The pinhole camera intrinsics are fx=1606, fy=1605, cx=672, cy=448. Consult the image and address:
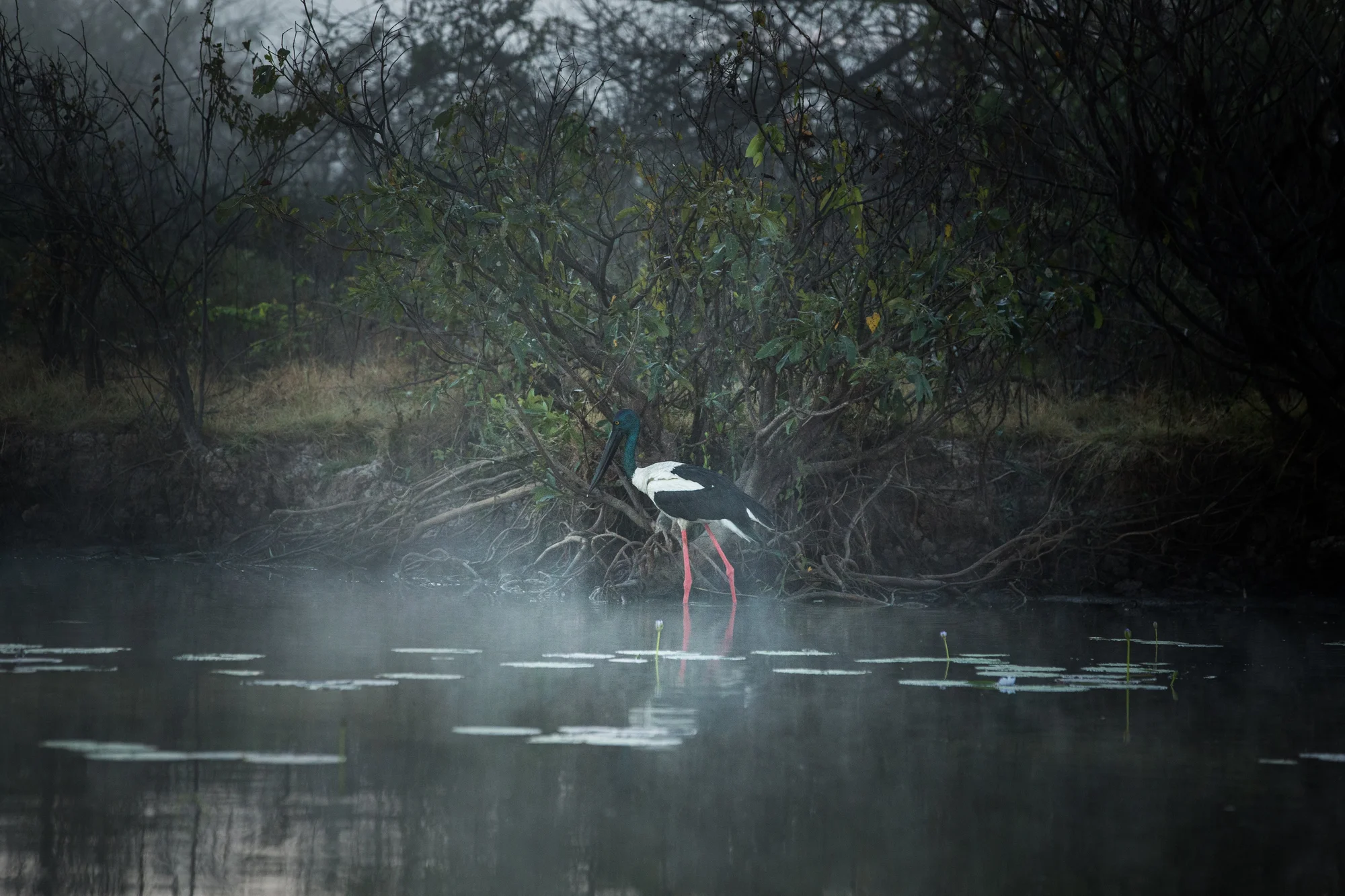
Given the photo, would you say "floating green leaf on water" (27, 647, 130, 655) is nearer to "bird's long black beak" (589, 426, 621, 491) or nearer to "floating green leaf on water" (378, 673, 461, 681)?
"floating green leaf on water" (378, 673, 461, 681)

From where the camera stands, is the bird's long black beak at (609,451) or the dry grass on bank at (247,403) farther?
the dry grass on bank at (247,403)

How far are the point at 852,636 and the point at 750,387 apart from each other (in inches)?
117

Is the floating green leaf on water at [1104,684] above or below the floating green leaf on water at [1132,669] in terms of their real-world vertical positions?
below

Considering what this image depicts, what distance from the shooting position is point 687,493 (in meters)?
11.2

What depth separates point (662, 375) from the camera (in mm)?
11578

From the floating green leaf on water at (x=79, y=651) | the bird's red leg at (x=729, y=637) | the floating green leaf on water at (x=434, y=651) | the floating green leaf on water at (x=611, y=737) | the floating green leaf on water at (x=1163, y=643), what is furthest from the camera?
→ the floating green leaf on water at (x=1163, y=643)

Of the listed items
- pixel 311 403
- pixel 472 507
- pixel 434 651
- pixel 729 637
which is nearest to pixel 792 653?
pixel 729 637

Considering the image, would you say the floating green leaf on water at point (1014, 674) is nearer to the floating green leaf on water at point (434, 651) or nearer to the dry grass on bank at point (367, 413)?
the floating green leaf on water at point (434, 651)

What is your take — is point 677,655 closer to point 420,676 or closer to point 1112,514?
point 420,676

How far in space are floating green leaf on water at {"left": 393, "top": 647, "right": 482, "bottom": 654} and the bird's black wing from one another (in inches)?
119

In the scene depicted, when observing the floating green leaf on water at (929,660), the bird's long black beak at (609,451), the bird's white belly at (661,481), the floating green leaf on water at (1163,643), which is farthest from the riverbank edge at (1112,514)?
the floating green leaf on water at (929,660)

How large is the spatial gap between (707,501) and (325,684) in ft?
15.0

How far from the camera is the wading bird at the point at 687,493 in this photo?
11242 mm

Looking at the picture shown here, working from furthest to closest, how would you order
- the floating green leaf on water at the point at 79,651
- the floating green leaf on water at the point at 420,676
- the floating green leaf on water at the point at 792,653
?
the floating green leaf on water at the point at 792,653 → the floating green leaf on water at the point at 79,651 → the floating green leaf on water at the point at 420,676
